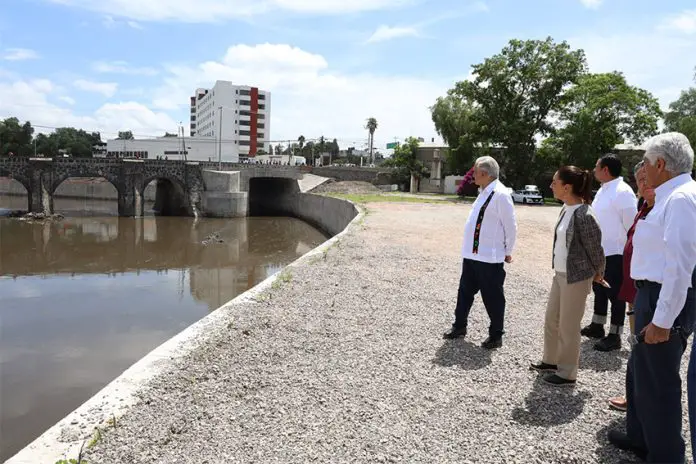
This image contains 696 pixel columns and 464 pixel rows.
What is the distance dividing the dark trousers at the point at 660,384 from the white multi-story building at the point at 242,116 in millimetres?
81647

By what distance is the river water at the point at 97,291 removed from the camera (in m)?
6.52

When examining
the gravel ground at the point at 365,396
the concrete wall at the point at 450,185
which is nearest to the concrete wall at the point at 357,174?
the concrete wall at the point at 450,185

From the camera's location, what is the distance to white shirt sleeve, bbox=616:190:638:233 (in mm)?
4727

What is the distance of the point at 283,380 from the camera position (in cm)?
388

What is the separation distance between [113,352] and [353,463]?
643 cm

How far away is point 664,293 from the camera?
2447mm

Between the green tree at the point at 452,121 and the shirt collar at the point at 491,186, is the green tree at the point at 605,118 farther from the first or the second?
the shirt collar at the point at 491,186

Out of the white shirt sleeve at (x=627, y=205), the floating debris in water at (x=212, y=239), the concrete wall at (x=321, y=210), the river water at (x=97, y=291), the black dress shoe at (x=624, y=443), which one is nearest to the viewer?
the black dress shoe at (x=624, y=443)

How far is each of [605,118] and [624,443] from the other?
34625mm

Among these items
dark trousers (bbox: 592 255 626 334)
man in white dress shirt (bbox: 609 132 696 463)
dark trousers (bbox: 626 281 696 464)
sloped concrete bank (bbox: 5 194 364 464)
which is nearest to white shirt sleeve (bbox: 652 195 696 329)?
man in white dress shirt (bbox: 609 132 696 463)

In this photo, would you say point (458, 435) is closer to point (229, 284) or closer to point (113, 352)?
point (113, 352)

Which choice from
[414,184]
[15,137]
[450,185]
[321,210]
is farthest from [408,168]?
[15,137]

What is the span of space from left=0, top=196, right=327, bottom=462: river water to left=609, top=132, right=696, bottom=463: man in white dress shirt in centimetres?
552

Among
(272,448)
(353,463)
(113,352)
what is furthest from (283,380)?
(113,352)
